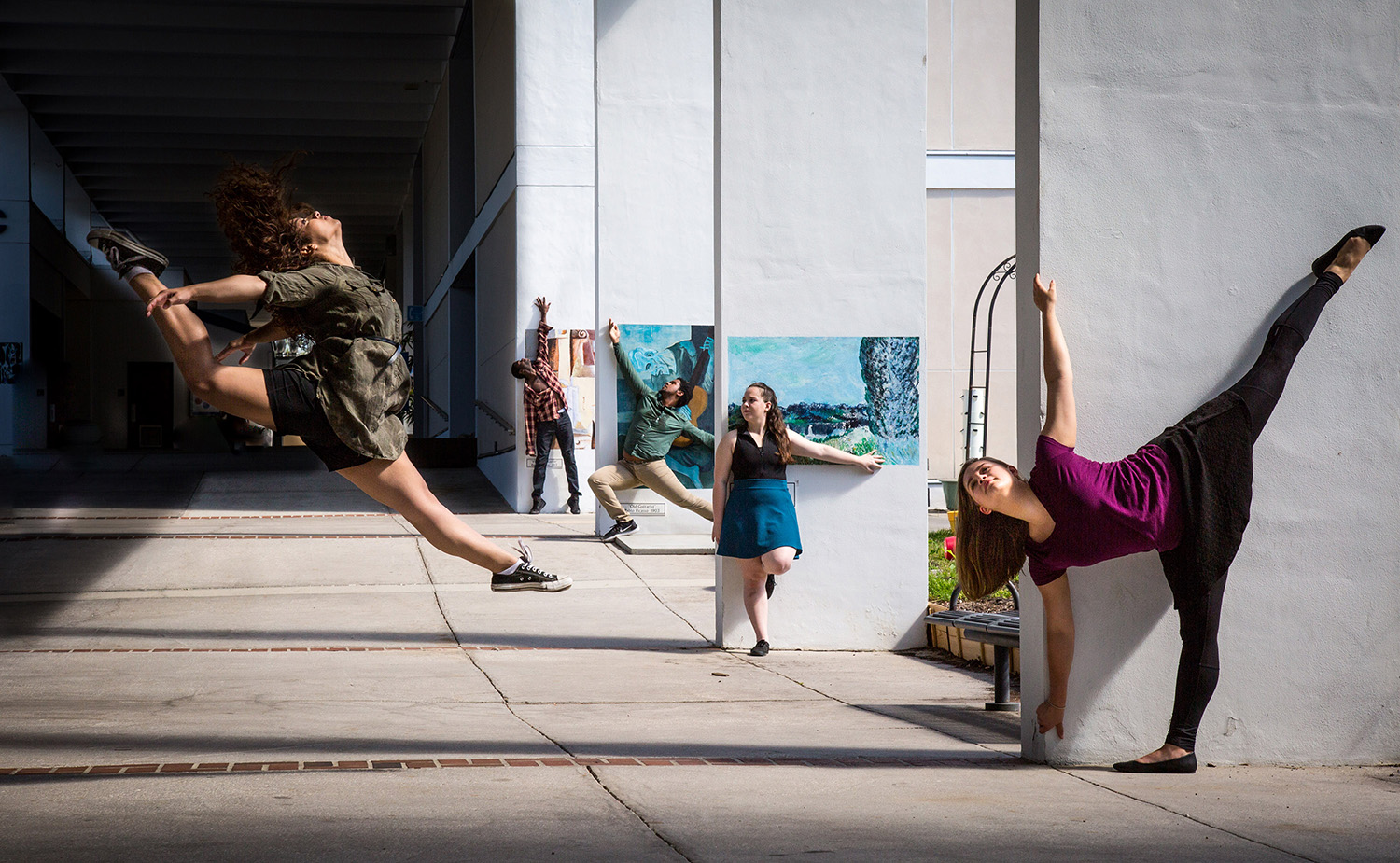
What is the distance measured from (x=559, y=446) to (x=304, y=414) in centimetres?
1091

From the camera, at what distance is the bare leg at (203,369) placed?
193 inches

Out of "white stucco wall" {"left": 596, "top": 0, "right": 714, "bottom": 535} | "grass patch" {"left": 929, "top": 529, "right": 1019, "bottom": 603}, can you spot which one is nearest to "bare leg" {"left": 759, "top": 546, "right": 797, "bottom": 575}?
"grass patch" {"left": 929, "top": 529, "right": 1019, "bottom": 603}

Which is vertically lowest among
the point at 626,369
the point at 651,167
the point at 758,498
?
the point at 758,498

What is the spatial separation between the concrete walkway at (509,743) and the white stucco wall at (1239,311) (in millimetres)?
357

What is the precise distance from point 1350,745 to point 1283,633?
0.50 meters

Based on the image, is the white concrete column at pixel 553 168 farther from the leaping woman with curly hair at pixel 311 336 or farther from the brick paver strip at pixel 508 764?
the brick paver strip at pixel 508 764

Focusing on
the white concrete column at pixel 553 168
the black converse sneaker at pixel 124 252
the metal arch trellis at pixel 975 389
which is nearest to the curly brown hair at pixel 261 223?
the black converse sneaker at pixel 124 252

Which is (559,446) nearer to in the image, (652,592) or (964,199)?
(652,592)

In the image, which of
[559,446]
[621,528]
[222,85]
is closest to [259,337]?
[621,528]

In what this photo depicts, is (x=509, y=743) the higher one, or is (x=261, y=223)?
(x=261, y=223)

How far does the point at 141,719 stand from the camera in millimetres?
5719

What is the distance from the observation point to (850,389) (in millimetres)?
8508

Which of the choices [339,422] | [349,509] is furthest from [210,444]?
[339,422]

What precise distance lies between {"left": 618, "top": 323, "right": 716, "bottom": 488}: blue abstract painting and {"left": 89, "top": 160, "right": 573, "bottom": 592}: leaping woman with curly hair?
7.58 m
